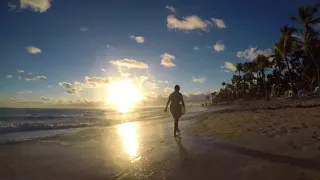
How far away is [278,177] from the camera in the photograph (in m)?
4.16

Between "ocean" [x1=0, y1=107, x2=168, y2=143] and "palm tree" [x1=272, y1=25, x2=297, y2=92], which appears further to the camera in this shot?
"palm tree" [x1=272, y1=25, x2=297, y2=92]

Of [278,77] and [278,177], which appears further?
[278,77]

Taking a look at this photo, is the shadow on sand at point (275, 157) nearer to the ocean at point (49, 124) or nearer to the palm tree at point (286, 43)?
the ocean at point (49, 124)

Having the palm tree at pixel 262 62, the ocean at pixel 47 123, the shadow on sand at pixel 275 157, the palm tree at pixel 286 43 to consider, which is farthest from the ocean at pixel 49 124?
the palm tree at pixel 262 62

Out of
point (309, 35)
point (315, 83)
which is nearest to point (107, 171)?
point (309, 35)

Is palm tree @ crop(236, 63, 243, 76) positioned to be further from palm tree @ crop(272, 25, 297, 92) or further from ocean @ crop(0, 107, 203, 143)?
ocean @ crop(0, 107, 203, 143)

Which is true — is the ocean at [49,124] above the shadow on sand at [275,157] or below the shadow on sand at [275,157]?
below

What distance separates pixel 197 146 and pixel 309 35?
3712 centimetres

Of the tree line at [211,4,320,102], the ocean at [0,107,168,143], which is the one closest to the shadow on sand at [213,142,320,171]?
the ocean at [0,107,168,143]

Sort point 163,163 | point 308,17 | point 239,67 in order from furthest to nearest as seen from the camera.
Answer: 1. point 239,67
2. point 308,17
3. point 163,163

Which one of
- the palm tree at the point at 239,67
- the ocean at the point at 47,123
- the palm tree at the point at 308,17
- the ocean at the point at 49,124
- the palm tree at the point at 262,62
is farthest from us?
the palm tree at the point at 239,67

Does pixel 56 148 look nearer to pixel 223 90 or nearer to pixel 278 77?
pixel 278 77

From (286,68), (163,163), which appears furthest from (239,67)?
(163,163)

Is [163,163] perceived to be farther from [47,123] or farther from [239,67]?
[239,67]
